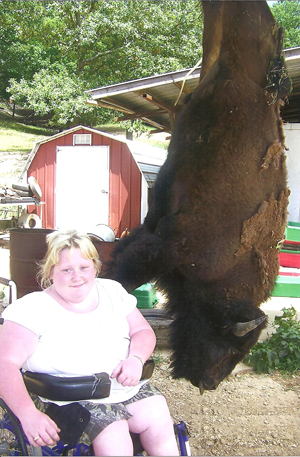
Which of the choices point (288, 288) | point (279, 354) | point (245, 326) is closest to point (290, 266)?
point (288, 288)

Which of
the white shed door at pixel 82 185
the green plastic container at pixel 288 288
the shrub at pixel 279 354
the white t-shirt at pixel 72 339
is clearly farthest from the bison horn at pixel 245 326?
the white shed door at pixel 82 185

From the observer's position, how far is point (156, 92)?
6781 mm

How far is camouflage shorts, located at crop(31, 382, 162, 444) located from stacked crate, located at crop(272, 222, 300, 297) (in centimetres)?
452

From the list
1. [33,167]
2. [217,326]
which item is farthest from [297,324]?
[33,167]

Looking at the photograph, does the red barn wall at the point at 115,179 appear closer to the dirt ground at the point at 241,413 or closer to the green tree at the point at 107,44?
the green tree at the point at 107,44

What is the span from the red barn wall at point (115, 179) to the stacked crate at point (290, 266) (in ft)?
16.6

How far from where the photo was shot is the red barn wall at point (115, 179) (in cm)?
1154

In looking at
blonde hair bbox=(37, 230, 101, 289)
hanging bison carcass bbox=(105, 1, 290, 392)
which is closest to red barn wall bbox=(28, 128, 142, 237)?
hanging bison carcass bbox=(105, 1, 290, 392)

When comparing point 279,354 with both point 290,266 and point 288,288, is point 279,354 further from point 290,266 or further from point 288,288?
point 290,266

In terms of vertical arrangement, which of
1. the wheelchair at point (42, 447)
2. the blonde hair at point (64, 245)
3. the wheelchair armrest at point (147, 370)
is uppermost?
the blonde hair at point (64, 245)

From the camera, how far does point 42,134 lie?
23188mm

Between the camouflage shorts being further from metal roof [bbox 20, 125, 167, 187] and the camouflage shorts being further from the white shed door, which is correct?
the white shed door

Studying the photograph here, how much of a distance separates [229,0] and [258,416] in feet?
9.16

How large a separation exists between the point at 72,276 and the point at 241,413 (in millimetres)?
1993
